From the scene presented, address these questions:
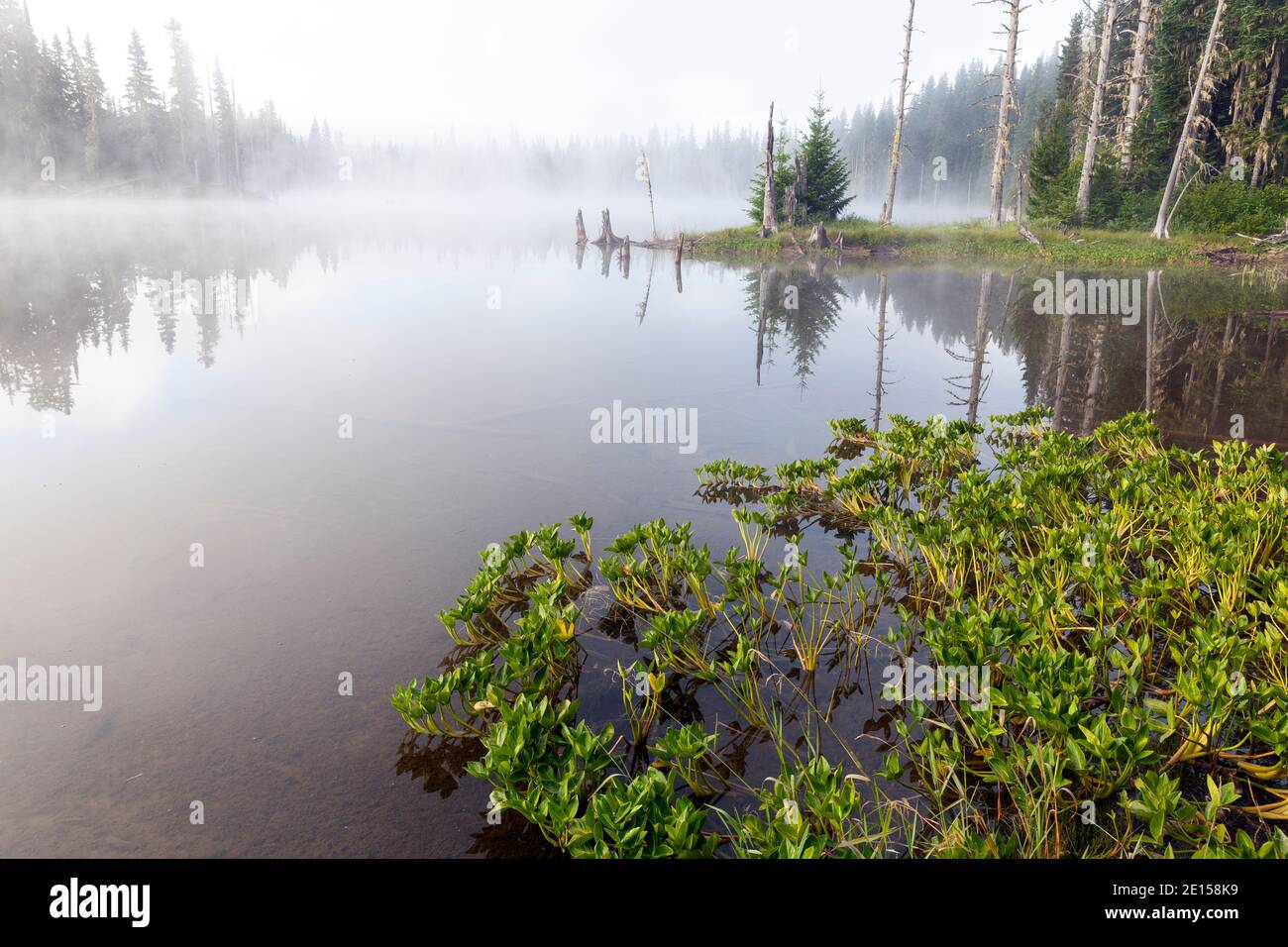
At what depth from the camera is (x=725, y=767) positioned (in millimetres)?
4066

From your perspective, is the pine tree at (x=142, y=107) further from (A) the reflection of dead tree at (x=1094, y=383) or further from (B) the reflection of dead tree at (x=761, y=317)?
(A) the reflection of dead tree at (x=1094, y=383)

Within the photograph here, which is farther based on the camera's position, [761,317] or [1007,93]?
[1007,93]

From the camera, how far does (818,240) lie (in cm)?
3791

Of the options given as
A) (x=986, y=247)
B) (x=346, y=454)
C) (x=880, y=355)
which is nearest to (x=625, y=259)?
(x=986, y=247)

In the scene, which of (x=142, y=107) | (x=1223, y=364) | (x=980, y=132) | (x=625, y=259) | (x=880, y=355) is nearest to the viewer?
A: (x=1223, y=364)

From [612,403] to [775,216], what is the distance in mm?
34906

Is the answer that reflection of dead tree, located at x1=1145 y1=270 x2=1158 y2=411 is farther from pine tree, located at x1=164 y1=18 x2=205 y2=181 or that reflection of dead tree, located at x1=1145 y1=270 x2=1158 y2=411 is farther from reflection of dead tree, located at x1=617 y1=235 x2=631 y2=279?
pine tree, located at x1=164 y1=18 x2=205 y2=181

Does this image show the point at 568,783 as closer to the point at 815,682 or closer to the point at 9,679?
the point at 815,682

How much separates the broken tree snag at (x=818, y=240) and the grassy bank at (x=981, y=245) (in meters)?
0.46

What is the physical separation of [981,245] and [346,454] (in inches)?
1439

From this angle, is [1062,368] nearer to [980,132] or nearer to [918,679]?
[918,679]

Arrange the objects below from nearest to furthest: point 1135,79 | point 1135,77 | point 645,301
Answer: point 645,301
point 1135,77
point 1135,79

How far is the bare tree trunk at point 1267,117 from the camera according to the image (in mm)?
36844

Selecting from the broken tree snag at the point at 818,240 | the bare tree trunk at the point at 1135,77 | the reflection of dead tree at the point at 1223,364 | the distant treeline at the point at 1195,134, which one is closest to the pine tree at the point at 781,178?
the broken tree snag at the point at 818,240
